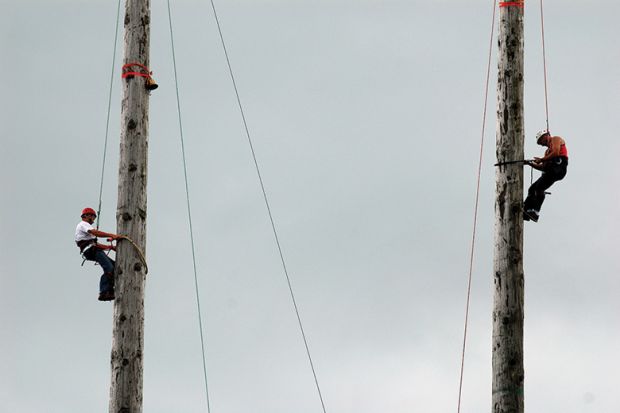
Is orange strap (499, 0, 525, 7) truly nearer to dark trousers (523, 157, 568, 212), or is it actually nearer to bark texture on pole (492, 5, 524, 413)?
bark texture on pole (492, 5, 524, 413)

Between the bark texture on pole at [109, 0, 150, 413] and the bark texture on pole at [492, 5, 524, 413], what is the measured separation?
3668 mm

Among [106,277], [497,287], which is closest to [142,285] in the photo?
[106,277]

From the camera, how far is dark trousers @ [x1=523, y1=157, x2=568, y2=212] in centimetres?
1575

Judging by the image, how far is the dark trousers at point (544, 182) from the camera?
15.8 metres

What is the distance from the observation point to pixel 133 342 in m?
14.6

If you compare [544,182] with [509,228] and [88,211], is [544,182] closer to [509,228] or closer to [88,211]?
[509,228]

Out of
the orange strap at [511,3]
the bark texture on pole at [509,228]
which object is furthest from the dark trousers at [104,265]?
the orange strap at [511,3]

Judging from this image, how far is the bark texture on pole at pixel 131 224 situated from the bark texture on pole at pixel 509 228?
3668 mm

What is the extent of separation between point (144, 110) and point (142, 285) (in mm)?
1954

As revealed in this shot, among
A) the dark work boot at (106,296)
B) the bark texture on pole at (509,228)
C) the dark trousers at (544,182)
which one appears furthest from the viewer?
the dark trousers at (544,182)

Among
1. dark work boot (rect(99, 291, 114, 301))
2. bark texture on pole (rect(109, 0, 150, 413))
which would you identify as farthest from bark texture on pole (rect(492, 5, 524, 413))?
dark work boot (rect(99, 291, 114, 301))

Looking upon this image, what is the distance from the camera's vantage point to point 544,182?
1598 cm

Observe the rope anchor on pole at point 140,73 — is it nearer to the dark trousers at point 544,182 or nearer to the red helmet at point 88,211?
the red helmet at point 88,211

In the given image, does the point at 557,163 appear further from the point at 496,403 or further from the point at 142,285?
the point at 142,285
